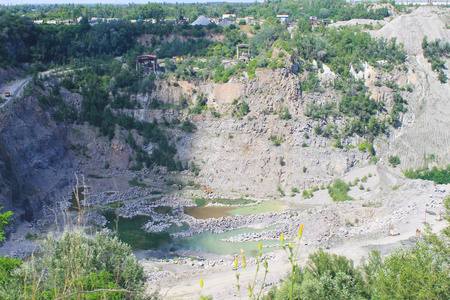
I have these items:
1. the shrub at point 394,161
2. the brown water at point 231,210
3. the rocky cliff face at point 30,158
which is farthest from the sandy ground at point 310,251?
the rocky cliff face at point 30,158

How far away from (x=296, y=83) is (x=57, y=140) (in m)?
26.0

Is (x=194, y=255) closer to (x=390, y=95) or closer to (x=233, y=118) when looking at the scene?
(x=233, y=118)

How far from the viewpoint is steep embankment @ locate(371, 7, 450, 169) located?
4369 cm

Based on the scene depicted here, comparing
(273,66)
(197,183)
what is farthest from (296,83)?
(197,183)

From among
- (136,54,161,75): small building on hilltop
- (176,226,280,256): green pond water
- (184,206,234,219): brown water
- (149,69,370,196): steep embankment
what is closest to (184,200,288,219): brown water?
(184,206,234,219): brown water

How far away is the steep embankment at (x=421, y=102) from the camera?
43.7m

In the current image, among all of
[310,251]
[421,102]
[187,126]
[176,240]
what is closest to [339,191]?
[310,251]

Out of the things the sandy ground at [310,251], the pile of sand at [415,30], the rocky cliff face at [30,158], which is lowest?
the sandy ground at [310,251]

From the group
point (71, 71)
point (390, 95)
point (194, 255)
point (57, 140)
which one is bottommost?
point (194, 255)

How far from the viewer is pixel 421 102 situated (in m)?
48.2

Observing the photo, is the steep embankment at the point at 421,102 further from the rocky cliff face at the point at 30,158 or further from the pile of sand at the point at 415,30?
the rocky cliff face at the point at 30,158

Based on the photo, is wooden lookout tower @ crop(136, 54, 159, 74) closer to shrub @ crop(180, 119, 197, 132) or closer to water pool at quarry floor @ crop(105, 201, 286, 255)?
shrub @ crop(180, 119, 197, 132)

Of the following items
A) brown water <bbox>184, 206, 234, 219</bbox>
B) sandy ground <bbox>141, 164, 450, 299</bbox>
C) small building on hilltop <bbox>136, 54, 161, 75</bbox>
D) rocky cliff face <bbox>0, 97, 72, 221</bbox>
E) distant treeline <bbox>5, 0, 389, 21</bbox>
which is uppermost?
distant treeline <bbox>5, 0, 389, 21</bbox>

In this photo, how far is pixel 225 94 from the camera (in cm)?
4584
